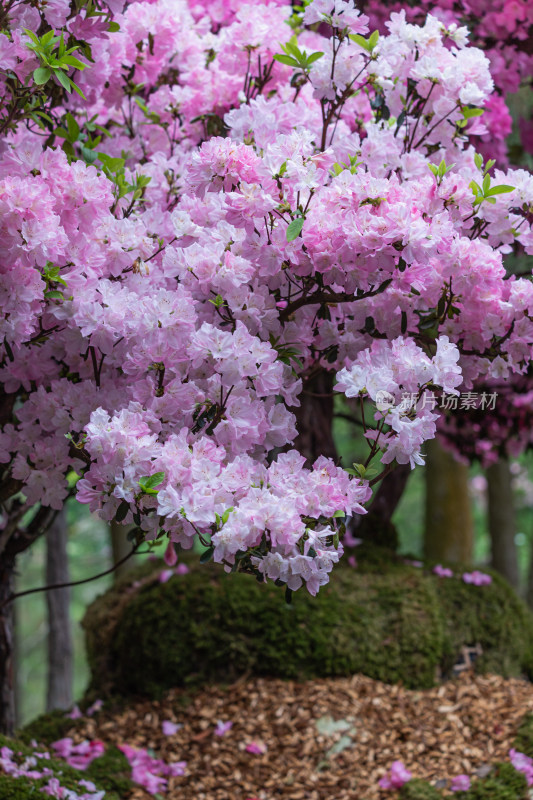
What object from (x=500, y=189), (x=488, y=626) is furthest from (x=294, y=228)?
(x=488, y=626)

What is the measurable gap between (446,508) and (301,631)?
2.69 metres

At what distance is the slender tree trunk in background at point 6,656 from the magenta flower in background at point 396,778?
5.54 ft

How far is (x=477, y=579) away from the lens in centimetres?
454

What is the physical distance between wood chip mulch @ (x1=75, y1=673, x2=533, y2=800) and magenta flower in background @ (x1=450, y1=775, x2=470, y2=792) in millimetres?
94

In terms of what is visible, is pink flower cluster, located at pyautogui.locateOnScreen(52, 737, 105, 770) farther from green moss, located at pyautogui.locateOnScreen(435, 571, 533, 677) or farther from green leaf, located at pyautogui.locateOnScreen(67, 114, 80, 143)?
green leaf, located at pyautogui.locateOnScreen(67, 114, 80, 143)

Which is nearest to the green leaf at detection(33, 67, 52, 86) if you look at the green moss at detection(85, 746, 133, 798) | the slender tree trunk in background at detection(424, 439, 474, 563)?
the green moss at detection(85, 746, 133, 798)

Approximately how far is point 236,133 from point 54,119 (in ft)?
2.00

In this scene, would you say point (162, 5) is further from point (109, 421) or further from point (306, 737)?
point (306, 737)

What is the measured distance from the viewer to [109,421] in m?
2.00

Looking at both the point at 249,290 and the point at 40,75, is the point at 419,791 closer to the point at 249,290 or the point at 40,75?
the point at 249,290

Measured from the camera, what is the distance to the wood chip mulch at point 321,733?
333 centimetres

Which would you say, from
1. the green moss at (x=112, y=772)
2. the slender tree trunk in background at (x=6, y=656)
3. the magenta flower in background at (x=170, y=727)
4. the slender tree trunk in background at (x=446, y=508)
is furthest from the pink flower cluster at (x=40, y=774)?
the slender tree trunk in background at (x=446, y=508)

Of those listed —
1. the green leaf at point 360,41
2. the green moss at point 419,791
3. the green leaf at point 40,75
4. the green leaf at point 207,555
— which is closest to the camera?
the green leaf at point 207,555

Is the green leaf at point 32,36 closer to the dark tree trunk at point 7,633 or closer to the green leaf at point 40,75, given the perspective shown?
the green leaf at point 40,75
